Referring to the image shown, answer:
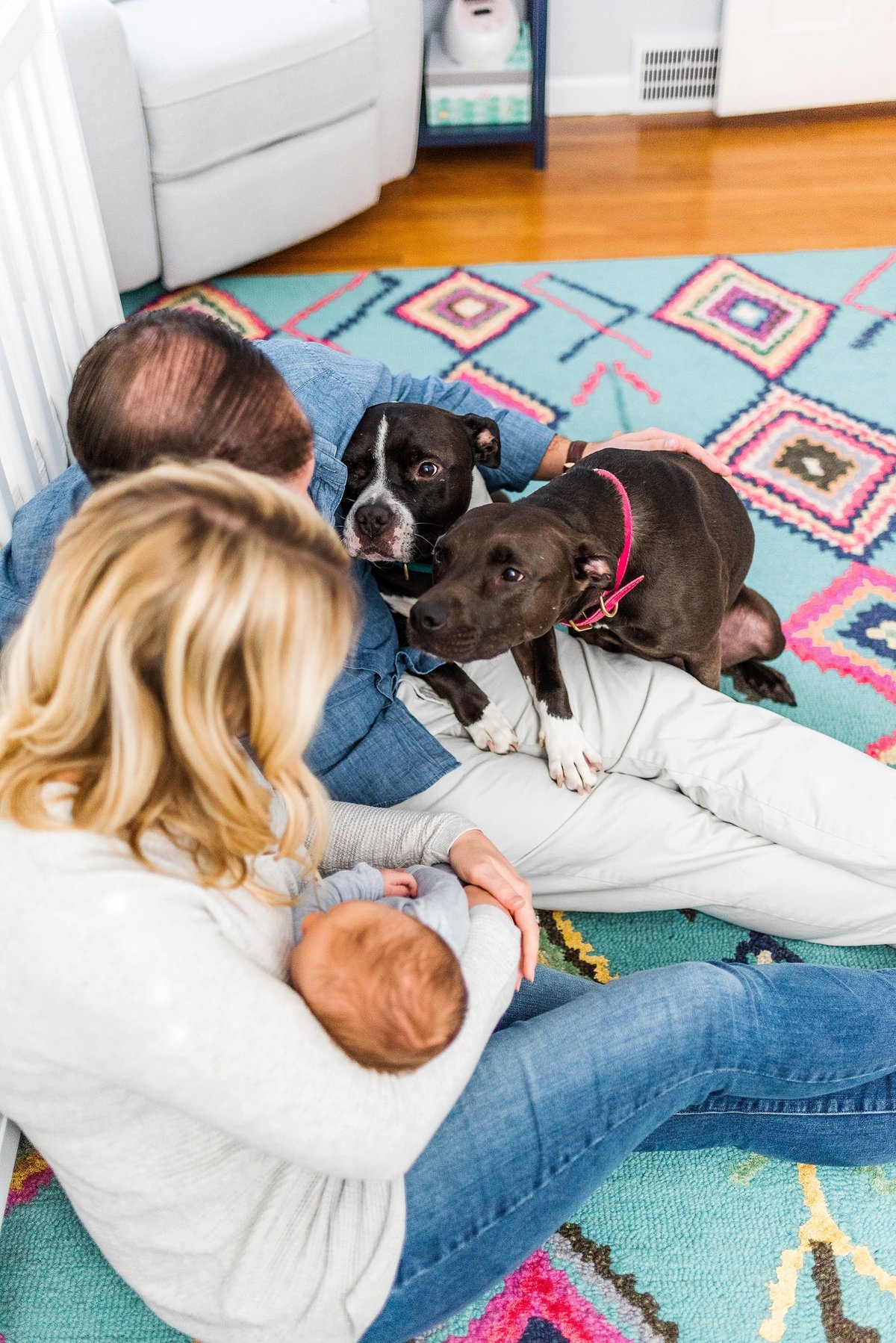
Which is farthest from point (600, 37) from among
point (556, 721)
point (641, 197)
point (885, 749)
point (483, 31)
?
point (556, 721)

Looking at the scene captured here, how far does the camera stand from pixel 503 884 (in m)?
1.39

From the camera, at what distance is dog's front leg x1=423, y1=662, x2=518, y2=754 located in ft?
6.11

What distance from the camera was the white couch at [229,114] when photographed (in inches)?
108

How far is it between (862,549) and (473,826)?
4.50ft

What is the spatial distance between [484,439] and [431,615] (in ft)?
1.72

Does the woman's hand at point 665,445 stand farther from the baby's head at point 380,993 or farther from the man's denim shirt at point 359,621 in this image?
the baby's head at point 380,993

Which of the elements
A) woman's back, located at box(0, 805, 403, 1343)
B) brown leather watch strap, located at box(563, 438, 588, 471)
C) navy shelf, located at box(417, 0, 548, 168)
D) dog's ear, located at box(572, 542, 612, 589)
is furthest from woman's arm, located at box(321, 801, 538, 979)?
navy shelf, located at box(417, 0, 548, 168)

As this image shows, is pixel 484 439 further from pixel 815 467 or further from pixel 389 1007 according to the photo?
pixel 389 1007

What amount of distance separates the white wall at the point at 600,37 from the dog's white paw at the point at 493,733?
3117mm

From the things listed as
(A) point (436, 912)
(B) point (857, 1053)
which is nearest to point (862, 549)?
(B) point (857, 1053)

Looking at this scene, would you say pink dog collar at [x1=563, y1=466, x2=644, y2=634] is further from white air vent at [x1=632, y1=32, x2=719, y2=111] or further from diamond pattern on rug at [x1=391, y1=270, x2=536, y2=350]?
white air vent at [x1=632, y1=32, x2=719, y2=111]

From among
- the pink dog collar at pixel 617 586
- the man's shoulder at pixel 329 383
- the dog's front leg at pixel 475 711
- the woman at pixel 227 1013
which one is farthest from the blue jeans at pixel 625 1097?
the man's shoulder at pixel 329 383

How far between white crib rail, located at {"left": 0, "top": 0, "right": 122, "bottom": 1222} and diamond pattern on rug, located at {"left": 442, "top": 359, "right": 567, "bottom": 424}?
0.99m

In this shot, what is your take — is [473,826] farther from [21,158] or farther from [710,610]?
[21,158]
